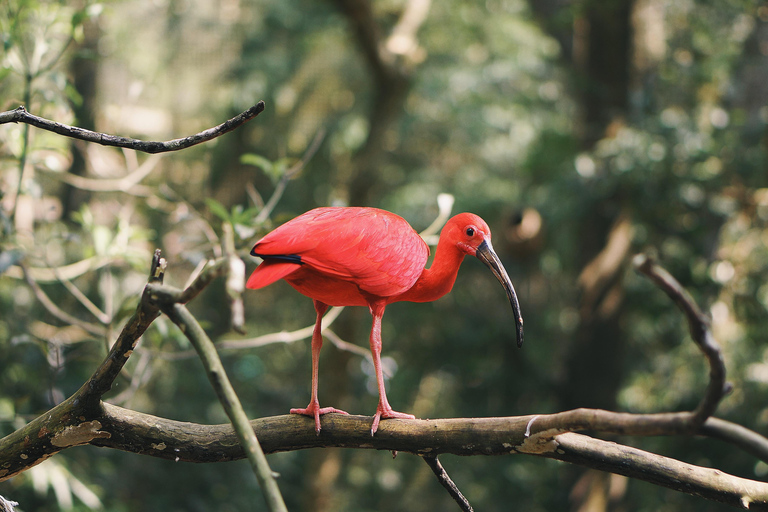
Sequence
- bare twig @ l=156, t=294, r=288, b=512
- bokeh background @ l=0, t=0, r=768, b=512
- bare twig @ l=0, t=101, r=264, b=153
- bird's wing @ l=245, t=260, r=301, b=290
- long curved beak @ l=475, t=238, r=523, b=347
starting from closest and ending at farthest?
1. bare twig @ l=156, t=294, r=288, b=512
2. bare twig @ l=0, t=101, r=264, b=153
3. bird's wing @ l=245, t=260, r=301, b=290
4. long curved beak @ l=475, t=238, r=523, b=347
5. bokeh background @ l=0, t=0, r=768, b=512

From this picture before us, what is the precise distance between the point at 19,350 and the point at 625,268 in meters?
5.07

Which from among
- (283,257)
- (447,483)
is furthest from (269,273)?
(447,483)

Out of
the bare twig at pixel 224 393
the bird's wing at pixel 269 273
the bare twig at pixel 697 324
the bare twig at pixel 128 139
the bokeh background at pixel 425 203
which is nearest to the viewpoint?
the bare twig at pixel 697 324

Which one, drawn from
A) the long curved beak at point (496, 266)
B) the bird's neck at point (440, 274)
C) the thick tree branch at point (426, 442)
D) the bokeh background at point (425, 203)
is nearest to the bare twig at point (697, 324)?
the thick tree branch at point (426, 442)

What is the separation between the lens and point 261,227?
2467 mm

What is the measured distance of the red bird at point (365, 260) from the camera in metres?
1.43

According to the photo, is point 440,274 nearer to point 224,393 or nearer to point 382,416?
point 382,416

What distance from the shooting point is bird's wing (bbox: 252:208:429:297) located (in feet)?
4.72

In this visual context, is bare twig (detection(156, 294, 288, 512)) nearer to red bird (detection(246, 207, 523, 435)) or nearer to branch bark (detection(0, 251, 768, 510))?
branch bark (detection(0, 251, 768, 510))

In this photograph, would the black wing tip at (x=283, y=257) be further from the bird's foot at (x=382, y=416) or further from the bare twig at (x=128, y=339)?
the bird's foot at (x=382, y=416)

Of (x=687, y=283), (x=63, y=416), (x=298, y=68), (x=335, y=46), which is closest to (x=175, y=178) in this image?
(x=298, y=68)

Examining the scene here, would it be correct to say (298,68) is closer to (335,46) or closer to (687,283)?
(335,46)

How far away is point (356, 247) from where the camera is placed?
1.51 m

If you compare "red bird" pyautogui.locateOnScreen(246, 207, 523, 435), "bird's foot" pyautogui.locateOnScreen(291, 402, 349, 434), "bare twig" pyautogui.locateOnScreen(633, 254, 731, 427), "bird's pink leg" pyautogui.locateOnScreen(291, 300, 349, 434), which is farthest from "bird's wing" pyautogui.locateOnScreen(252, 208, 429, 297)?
"bare twig" pyautogui.locateOnScreen(633, 254, 731, 427)
